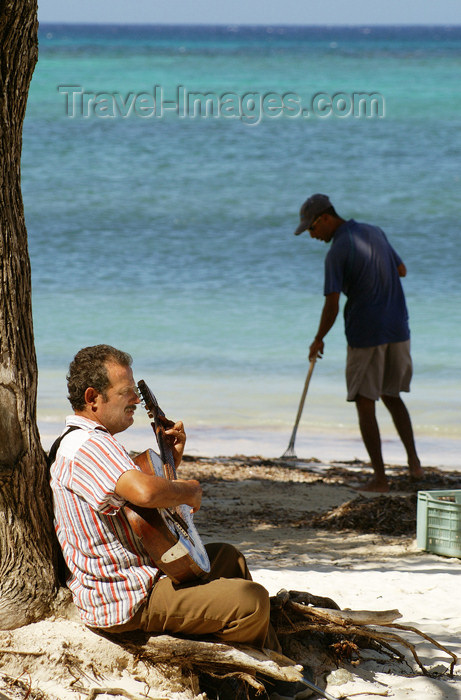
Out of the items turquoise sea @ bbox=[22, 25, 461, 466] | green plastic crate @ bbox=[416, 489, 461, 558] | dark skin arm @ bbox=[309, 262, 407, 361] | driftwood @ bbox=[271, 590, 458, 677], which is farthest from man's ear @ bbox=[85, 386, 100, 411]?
turquoise sea @ bbox=[22, 25, 461, 466]

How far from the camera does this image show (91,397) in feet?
12.2

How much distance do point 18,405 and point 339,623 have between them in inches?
61.3

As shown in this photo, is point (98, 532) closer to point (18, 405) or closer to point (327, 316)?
point (18, 405)

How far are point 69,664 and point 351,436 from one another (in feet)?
20.6

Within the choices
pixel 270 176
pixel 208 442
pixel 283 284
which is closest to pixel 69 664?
pixel 208 442

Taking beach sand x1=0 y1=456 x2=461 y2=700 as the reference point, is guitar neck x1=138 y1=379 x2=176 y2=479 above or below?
above

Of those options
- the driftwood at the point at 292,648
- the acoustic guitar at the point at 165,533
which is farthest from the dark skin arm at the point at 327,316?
the acoustic guitar at the point at 165,533

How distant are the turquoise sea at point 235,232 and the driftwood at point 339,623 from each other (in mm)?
4745

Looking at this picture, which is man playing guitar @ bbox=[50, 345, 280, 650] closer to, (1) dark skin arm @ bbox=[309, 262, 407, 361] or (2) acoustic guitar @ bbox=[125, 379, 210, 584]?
(2) acoustic guitar @ bbox=[125, 379, 210, 584]

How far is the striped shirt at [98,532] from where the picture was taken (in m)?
3.49

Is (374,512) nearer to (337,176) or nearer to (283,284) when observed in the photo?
(283,284)

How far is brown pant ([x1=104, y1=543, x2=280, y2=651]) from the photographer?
11.7ft

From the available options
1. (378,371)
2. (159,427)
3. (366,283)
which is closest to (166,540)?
(159,427)

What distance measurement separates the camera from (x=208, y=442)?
9.39m
